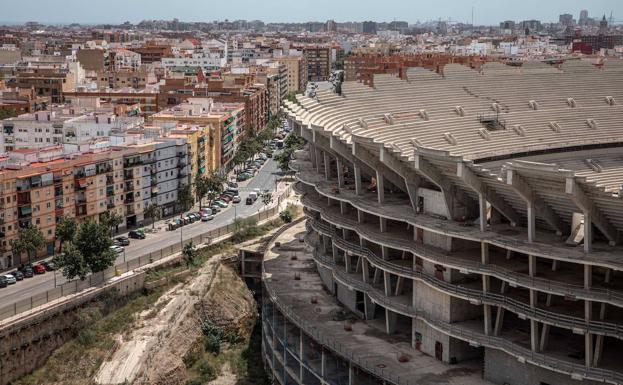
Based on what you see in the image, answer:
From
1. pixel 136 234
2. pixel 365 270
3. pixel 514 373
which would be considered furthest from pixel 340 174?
pixel 136 234

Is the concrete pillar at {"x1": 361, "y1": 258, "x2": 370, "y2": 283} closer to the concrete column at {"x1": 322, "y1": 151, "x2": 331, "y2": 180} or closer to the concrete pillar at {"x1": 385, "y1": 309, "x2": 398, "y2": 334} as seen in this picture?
the concrete pillar at {"x1": 385, "y1": 309, "x2": 398, "y2": 334}

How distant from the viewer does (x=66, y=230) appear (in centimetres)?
6072

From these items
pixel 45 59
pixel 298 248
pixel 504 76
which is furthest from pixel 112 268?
pixel 45 59

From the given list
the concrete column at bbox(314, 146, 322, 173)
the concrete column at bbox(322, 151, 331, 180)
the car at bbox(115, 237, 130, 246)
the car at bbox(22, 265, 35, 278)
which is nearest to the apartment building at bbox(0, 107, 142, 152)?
the car at bbox(115, 237, 130, 246)

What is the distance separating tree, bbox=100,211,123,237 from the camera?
211 feet

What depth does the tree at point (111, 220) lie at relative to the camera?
211ft

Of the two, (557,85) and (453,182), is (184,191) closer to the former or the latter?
(557,85)

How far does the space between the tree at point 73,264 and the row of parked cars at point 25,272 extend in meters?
2.74

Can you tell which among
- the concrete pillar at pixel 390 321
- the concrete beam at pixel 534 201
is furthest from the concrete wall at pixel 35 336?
the concrete beam at pixel 534 201

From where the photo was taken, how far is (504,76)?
6519 cm

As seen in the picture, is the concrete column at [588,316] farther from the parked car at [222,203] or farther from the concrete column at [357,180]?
the parked car at [222,203]

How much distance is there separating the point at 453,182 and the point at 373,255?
19.9ft

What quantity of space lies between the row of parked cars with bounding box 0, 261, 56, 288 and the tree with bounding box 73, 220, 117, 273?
2.87 meters

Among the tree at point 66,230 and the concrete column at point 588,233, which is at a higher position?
the concrete column at point 588,233
